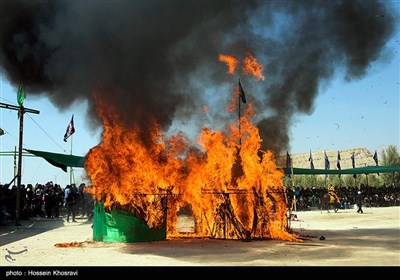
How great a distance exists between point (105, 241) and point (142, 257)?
3106 millimetres

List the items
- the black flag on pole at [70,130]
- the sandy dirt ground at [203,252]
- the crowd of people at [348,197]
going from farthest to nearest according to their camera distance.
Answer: the crowd of people at [348,197], the black flag on pole at [70,130], the sandy dirt ground at [203,252]

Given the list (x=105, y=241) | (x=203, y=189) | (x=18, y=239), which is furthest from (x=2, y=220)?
(x=203, y=189)

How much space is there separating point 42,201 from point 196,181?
1358 centimetres

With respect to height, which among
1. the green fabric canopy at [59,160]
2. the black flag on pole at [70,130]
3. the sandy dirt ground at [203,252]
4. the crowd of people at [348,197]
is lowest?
the sandy dirt ground at [203,252]

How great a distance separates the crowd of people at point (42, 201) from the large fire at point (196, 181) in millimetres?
7961

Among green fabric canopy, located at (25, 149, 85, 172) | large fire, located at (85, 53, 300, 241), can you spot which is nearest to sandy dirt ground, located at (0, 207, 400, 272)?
large fire, located at (85, 53, 300, 241)

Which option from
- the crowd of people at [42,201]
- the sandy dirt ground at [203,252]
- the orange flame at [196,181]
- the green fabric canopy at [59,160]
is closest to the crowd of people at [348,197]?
the crowd of people at [42,201]

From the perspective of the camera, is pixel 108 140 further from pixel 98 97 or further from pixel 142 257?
pixel 142 257

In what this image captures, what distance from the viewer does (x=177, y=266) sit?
7.91m

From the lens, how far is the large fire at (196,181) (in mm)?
11977

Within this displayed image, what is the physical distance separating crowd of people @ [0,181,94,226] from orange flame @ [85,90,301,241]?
794cm

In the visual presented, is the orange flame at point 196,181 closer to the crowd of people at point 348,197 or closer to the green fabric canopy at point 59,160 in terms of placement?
the green fabric canopy at point 59,160
